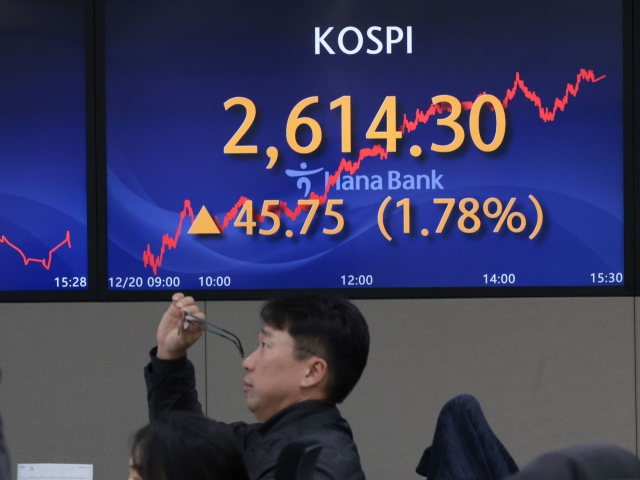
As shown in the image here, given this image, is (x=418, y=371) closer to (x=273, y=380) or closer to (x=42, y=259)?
(x=42, y=259)

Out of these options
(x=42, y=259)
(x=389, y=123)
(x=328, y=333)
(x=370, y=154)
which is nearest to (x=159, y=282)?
(x=42, y=259)

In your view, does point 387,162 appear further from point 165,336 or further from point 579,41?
point 165,336

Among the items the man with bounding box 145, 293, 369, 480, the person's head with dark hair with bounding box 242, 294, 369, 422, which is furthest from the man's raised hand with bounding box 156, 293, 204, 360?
the person's head with dark hair with bounding box 242, 294, 369, 422

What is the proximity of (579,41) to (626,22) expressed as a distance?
164 millimetres

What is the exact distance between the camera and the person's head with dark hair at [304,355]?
1.74 m

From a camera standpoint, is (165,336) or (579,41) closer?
(165,336)

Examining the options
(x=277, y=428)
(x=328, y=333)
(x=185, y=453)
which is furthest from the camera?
(x=328, y=333)

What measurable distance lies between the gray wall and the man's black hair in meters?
1.23

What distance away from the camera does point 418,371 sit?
3.07m

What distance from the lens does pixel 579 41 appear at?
3072 millimetres

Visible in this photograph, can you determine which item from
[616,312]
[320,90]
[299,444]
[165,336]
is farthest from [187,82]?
[299,444]

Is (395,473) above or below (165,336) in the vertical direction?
below

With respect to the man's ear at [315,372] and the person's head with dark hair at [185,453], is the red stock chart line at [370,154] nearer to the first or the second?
the man's ear at [315,372]

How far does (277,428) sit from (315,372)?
0.45 ft
